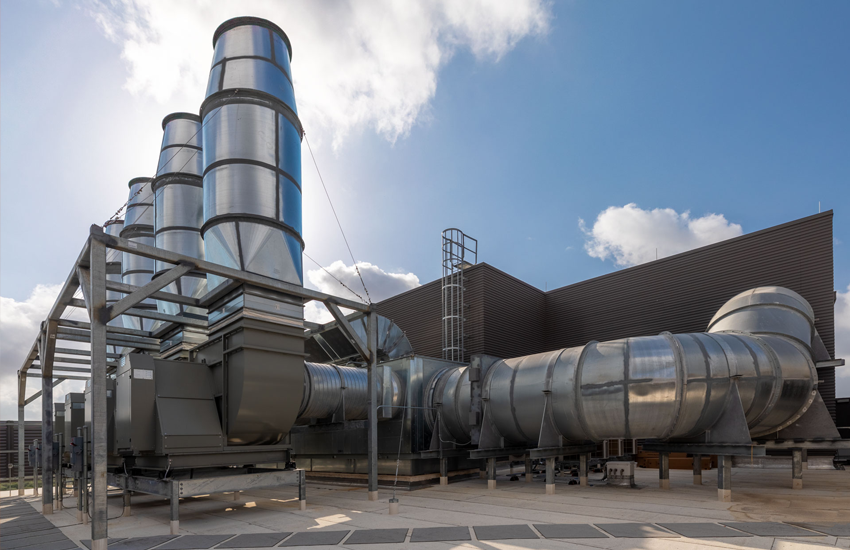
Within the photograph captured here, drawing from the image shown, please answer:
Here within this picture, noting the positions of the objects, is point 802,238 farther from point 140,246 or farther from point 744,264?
point 140,246

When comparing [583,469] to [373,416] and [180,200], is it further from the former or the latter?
[180,200]

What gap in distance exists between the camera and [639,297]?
71.5ft

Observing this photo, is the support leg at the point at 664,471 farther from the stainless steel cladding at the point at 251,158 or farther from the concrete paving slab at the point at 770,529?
the stainless steel cladding at the point at 251,158

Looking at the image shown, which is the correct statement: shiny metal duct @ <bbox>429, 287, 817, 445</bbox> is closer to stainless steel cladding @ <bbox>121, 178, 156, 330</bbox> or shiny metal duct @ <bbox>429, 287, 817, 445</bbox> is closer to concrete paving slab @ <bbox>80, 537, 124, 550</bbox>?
concrete paving slab @ <bbox>80, 537, 124, 550</bbox>

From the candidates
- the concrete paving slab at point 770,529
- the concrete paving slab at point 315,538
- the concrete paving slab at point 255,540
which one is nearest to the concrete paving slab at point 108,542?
the concrete paving slab at point 255,540

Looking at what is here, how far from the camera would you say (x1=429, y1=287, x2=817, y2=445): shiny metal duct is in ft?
37.0

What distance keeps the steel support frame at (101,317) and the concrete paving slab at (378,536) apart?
316 centimetres

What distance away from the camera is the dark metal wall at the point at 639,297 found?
677 inches

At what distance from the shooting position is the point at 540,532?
7.50 metres

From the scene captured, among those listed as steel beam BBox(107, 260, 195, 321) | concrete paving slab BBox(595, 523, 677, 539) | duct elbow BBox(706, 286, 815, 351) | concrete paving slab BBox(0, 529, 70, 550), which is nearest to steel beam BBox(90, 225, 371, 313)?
steel beam BBox(107, 260, 195, 321)

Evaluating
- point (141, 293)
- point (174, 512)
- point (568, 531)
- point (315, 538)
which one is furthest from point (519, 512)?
point (141, 293)

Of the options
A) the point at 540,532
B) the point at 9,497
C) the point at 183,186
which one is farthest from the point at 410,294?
the point at 540,532

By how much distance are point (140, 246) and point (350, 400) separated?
25.1 feet

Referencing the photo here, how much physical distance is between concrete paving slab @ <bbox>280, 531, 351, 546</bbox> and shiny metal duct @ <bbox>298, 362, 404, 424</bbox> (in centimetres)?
549
